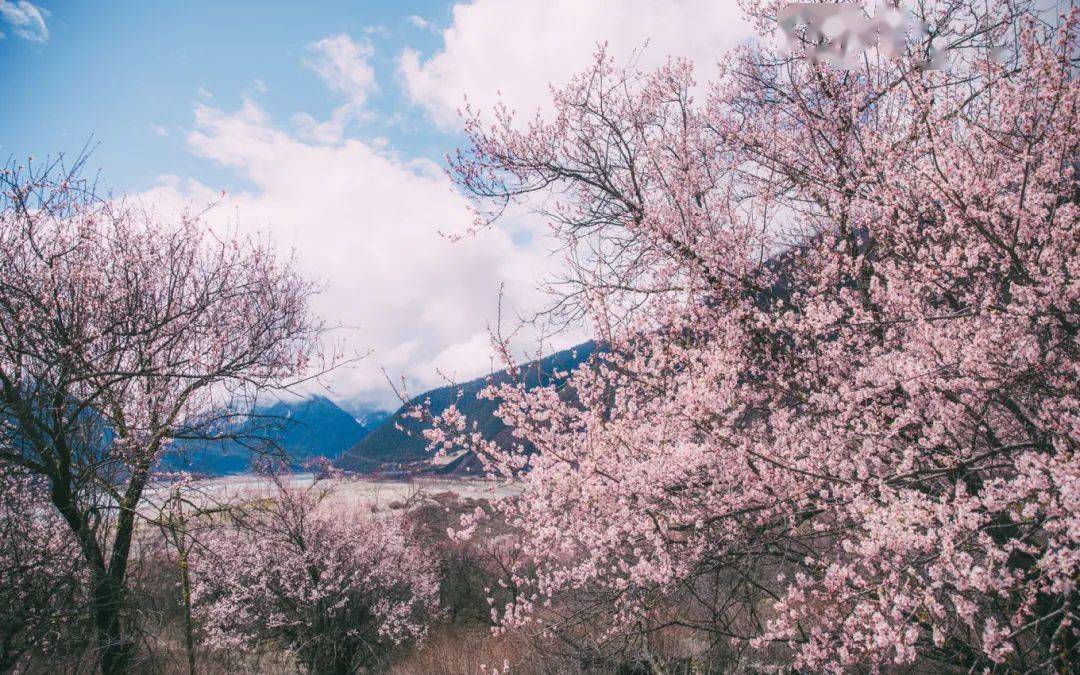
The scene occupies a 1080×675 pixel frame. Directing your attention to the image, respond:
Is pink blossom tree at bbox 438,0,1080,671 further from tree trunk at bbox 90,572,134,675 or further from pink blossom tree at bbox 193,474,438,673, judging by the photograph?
pink blossom tree at bbox 193,474,438,673

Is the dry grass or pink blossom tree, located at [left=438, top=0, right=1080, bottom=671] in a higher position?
pink blossom tree, located at [left=438, top=0, right=1080, bottom=671]

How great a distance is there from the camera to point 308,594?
12281 millimetres

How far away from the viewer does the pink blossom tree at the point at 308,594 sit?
1162cm

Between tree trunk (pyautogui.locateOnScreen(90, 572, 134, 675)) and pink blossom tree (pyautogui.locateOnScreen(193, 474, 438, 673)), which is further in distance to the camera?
pink blossom tree (pyautogui.locateOnScreen(193, 474, 438, 673))

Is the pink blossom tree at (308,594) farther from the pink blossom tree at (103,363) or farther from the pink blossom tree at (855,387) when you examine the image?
the pink blossom tree at (855,387)

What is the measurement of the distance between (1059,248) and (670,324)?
8.58 feet

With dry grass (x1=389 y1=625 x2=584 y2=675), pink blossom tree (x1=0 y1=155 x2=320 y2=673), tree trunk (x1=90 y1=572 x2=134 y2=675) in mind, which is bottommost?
dry grass (x1=389 y1=625 x2=584 y2=675)

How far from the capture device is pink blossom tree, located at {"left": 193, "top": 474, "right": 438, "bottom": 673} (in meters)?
11.6

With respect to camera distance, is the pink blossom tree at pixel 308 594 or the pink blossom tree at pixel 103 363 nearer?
the pink blossom tree at pixel 103 363

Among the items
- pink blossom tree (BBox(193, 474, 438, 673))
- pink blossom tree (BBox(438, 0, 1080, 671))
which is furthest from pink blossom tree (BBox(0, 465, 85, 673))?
pink blossom tree (BBox(193, 474, 438, 673))

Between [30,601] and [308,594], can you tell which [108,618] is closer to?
[30,601]

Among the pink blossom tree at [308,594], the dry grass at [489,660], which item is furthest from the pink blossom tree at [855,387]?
the pink blossom tree at [308,594]

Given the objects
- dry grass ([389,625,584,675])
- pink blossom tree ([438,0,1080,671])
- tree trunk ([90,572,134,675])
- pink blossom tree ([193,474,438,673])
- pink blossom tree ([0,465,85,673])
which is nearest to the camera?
pink blossom tree ([438,0,1080,671])

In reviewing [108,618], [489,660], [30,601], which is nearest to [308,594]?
[489,660]
